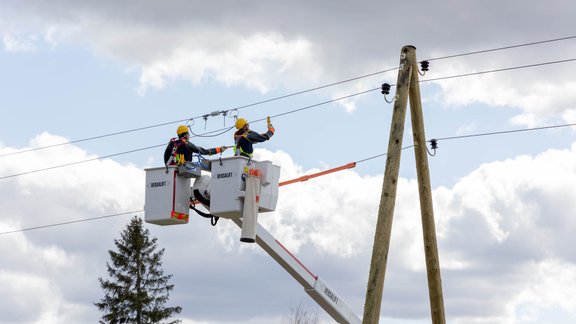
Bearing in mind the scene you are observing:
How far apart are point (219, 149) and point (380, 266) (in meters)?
4.87

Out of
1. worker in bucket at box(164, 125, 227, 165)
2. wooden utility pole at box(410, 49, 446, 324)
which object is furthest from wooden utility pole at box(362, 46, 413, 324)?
worker in bucket at box(164, 125, 227, 165)

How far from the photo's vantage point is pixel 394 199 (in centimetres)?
1673

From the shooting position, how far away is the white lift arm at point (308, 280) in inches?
808

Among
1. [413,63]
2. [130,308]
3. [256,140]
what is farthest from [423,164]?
[130,308]

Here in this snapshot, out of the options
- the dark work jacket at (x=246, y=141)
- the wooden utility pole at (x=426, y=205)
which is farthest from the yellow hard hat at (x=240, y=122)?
the wooden utility pole at (x=426, y=205)

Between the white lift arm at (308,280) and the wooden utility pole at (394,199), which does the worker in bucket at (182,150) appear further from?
the wooden utility pole at (394,199)

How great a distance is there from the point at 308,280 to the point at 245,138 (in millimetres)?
3544

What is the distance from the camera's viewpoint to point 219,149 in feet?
65.7

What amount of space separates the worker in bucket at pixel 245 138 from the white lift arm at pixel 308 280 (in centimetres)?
125

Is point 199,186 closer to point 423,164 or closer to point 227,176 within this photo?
point 227,176

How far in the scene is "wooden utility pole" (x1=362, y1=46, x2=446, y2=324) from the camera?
1636cm

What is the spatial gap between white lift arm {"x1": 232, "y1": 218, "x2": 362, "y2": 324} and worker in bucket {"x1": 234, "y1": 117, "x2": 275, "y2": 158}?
4.10 ft

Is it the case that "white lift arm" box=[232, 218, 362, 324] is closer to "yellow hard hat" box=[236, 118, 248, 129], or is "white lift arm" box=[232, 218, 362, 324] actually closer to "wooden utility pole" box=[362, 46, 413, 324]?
"yellow hard hat" box=[236, 118, 248, 129]

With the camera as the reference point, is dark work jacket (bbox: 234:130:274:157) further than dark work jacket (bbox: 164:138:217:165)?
No
